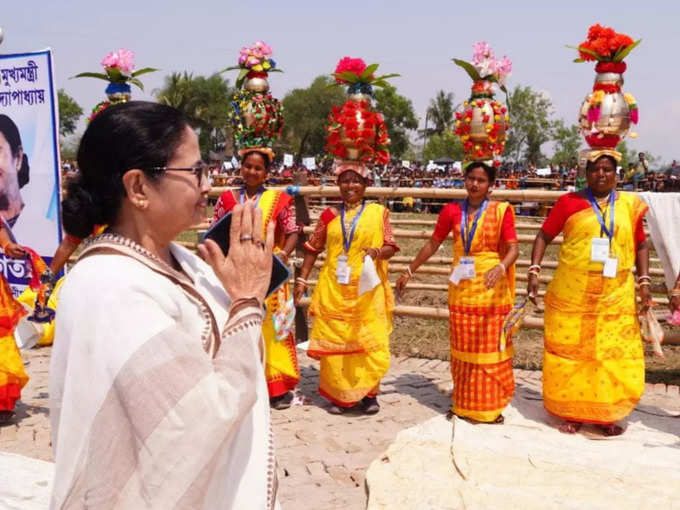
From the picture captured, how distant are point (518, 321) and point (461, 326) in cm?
39

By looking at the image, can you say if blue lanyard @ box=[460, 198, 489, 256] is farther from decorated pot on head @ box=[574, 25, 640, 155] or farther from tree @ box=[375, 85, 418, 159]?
tree @ box=[375, 85, 418, 159]

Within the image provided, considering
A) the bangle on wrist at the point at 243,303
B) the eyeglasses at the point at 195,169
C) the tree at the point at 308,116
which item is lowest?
the bangle on wrist at the point at 243,303

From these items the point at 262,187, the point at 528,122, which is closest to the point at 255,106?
the point at 262,187

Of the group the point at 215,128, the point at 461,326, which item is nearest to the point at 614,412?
the point at 461,326

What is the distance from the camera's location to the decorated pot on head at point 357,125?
4.93 metres

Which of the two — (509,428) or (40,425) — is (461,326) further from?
(40,425)

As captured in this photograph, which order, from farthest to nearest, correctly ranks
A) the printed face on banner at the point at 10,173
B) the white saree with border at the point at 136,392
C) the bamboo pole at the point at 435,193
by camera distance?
the bamboo pole at the point at 435,193
the printed face on banner at the point at 10,173
the white saree with border at the point at 136,392

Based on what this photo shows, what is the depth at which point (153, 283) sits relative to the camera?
1.46 meters

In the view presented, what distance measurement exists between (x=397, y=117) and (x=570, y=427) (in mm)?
52930

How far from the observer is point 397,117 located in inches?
2196

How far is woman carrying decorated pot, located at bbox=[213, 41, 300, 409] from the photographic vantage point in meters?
4.93

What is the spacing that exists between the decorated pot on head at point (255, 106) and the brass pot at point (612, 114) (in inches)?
90.0

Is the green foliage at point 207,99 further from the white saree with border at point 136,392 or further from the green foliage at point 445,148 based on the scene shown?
the white saree with border at point 136,392

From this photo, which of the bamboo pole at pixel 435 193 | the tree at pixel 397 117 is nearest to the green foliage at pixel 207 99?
the tree at pixel 397 117
